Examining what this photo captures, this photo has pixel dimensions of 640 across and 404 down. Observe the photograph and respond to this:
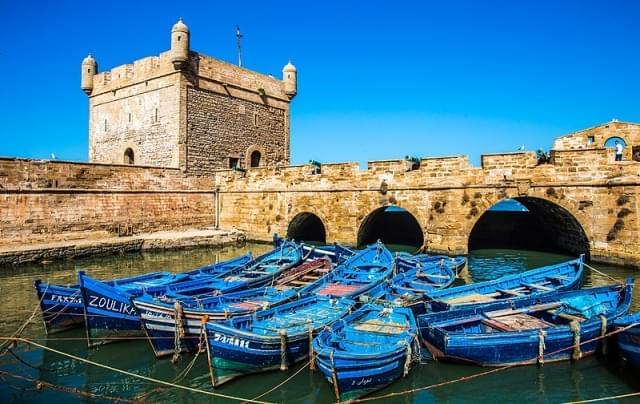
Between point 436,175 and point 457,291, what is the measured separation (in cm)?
851

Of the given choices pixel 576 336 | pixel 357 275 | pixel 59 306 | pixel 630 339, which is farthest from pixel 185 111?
pixel 630 339

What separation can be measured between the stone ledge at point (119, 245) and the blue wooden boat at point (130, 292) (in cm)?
769

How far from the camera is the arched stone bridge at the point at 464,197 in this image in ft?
48.5

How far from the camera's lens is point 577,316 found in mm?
8109

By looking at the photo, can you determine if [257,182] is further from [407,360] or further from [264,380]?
[407,360]

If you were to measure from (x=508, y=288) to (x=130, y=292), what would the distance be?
851cm

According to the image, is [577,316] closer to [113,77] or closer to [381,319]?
[381,319]

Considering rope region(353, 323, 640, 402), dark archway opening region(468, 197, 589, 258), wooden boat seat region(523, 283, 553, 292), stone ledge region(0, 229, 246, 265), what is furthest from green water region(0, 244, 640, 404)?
dark archway opening region(468, 197, 589, 258)

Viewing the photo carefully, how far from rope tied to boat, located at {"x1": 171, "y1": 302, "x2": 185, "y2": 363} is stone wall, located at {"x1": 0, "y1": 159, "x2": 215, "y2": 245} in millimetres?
13032

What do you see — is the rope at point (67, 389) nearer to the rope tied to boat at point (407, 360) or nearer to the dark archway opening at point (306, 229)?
the rope tied to boat at point (407, 360)

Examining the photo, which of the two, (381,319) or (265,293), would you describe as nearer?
(381,319)

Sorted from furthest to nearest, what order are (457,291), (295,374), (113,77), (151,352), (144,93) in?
(113,77) → (144,93) → (457,291) → (151,352) → (295,374)

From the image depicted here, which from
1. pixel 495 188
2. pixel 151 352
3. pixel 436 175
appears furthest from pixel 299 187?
pixel 151 352

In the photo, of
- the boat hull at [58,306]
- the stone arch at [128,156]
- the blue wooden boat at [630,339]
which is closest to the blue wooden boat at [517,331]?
the blue wooden boat at [630,339]
